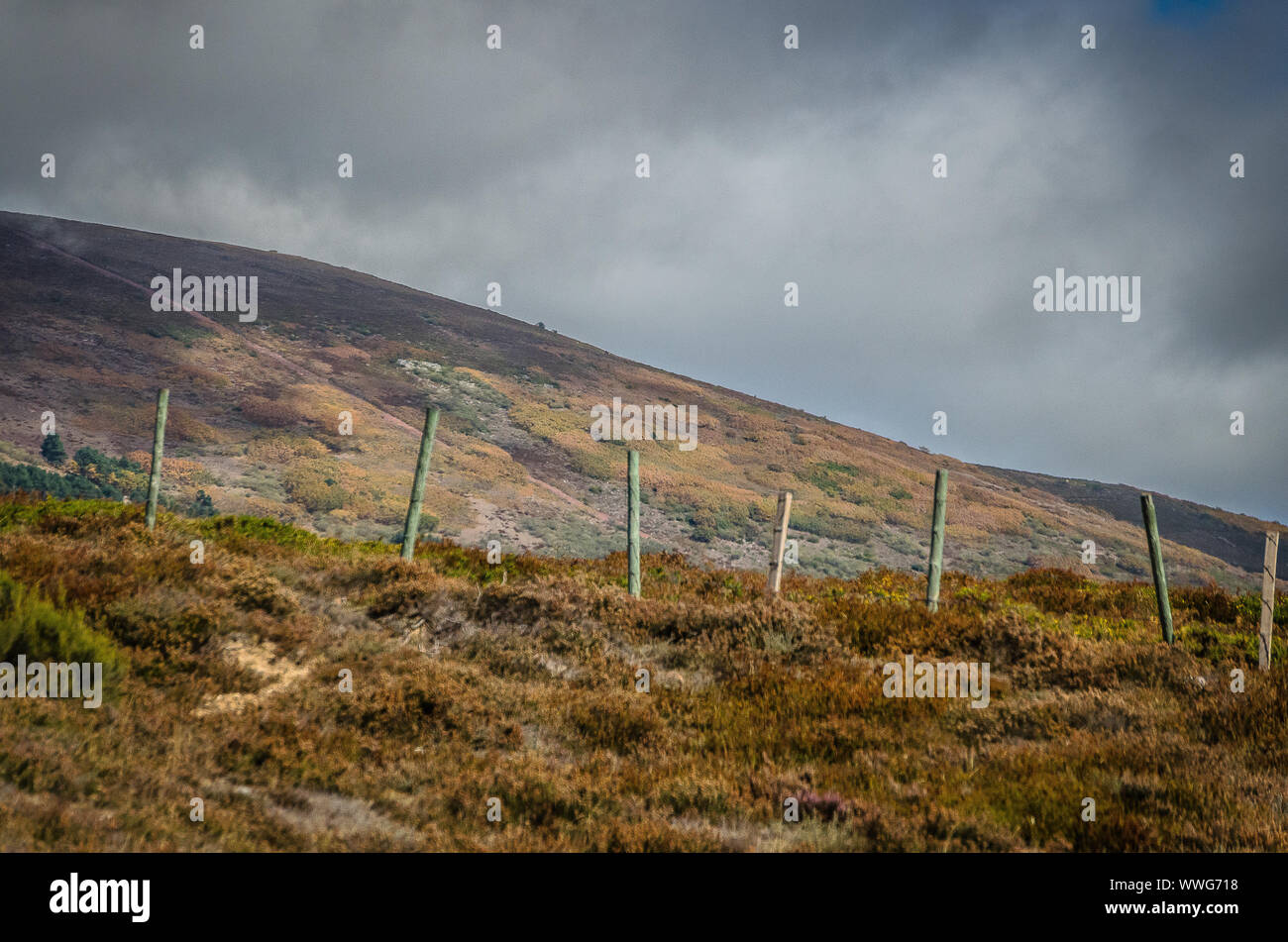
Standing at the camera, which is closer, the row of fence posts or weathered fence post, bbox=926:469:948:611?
the row of fence posts

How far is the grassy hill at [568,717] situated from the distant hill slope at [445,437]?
15.7m

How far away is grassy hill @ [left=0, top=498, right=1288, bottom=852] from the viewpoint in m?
4.78

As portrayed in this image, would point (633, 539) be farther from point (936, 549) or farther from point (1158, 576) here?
point (1158, 576)

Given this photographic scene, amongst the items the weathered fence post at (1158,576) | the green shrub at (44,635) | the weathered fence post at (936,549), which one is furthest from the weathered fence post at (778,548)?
the green shrub at (44,635)

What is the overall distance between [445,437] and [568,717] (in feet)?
104

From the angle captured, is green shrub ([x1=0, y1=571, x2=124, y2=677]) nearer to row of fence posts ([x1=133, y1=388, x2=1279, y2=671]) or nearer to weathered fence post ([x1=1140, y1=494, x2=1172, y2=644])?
row of fence posts ([x1=133, y1=388, x2=1279, y2=671])

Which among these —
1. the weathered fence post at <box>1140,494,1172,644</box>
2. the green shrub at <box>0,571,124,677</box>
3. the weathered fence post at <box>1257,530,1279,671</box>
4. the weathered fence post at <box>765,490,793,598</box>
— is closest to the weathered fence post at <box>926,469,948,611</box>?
the weathered fence post at <box>765,490,793,598</box>

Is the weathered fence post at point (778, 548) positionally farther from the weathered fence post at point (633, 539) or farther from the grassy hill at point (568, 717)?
the weathered fence post at point (633, 539)

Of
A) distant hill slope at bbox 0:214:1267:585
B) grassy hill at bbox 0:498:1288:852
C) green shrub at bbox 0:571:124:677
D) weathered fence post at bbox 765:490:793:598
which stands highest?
distant hill slope at bbox 0:214:1267:585

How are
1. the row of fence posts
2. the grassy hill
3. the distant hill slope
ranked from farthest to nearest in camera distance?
the distant hill slope → the row of fence posts → the grassy hill

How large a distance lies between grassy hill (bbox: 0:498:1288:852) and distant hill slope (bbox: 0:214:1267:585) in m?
15.7

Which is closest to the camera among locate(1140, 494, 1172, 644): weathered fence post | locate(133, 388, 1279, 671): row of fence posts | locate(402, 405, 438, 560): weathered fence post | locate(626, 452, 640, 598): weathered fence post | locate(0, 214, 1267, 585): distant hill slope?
locate(1140, 494, 1172, 644): weathered fence post

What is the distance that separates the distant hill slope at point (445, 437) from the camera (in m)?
28.3
